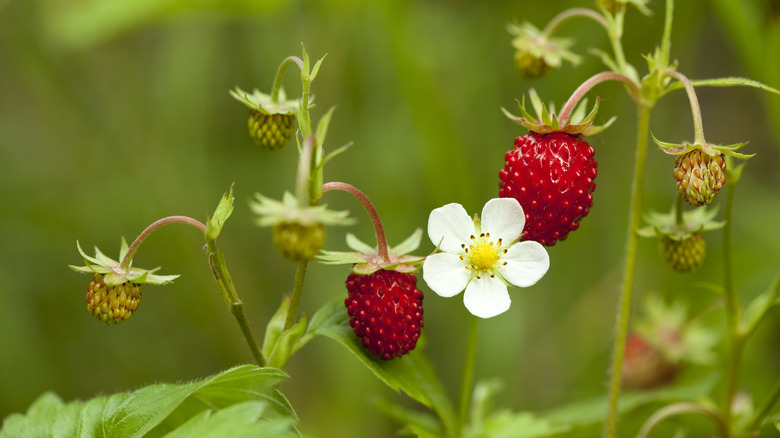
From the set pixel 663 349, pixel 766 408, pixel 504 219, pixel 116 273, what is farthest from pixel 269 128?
pixel 663 349

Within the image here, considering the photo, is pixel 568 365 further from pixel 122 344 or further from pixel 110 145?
pixel 110 145

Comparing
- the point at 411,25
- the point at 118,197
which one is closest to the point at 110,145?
the point at 118,197

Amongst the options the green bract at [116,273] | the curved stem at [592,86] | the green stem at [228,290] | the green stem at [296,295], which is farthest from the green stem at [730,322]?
the green bract at [116,273]

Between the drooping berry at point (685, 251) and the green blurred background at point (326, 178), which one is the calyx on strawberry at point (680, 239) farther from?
the green blurred background at point (326, 178)

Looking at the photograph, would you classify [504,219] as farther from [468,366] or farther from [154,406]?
[154,406]

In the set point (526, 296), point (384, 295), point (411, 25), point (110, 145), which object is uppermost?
point (411, 25)
